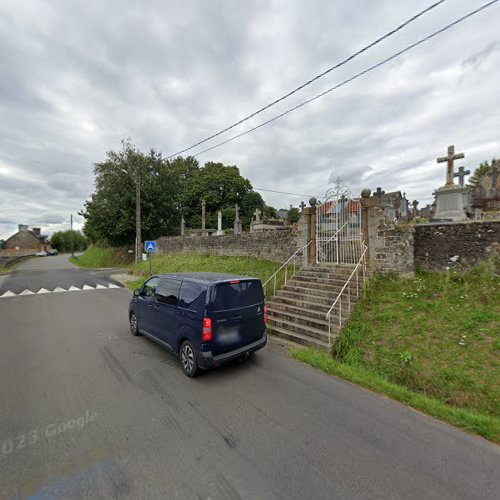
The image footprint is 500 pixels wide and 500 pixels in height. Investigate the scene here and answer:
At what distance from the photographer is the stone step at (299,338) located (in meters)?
5.13

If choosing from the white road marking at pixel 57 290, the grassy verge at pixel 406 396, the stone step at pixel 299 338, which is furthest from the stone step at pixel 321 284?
the white road marking at pixel 57 290

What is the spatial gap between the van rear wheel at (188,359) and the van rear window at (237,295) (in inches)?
33.6

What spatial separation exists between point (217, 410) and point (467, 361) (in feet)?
13.6

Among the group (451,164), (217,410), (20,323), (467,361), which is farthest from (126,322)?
(451,164)

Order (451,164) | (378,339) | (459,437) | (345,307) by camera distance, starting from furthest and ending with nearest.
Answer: (451,164) < (345,307) < (378,339) < (459,437)

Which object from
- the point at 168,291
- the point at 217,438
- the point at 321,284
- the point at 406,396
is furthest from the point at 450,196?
the point at 217,438

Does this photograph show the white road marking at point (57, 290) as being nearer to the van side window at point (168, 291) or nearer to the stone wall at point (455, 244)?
→ the van side window at point (168, 291)

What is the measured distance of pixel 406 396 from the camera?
3543 mm

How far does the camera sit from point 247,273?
→ 10680 mm

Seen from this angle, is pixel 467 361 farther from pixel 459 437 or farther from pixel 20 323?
pixel 20 323

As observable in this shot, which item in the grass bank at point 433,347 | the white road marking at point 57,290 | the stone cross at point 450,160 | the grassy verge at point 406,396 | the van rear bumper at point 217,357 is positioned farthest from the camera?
the white road marking at point 57,290

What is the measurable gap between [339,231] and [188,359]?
6152 millimetres

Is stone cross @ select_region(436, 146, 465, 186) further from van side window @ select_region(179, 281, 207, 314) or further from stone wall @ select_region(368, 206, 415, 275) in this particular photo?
van side window @ select_region(179, 281, 207, 314)

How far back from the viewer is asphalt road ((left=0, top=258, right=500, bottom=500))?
2227 mm
